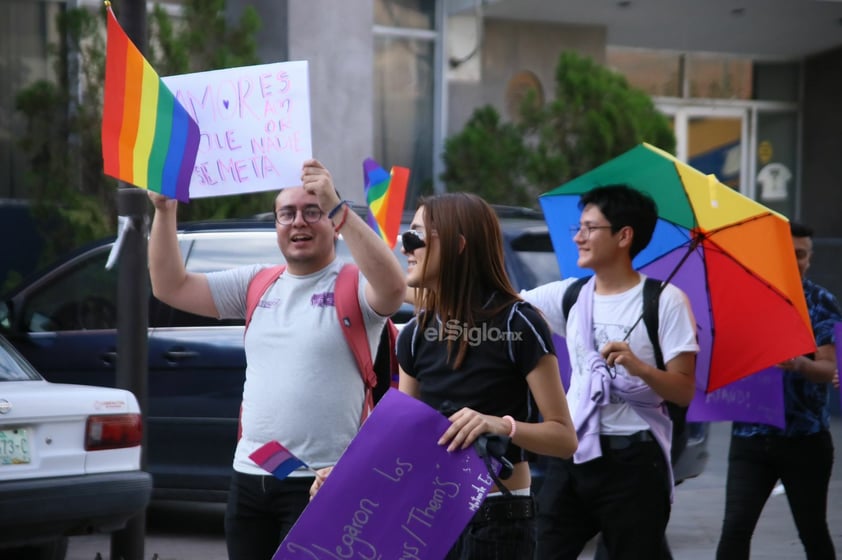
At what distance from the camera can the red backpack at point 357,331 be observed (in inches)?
163

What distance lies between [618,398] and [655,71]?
14.4 metres

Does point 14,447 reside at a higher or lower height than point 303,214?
lower

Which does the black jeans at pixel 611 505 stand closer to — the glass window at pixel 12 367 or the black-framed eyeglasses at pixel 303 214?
the black-framed eyeglasses at pixel 303 214

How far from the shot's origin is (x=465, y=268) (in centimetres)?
376

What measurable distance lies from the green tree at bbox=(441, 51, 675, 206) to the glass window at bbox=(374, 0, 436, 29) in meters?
2.01

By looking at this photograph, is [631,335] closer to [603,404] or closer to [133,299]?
[603,404]

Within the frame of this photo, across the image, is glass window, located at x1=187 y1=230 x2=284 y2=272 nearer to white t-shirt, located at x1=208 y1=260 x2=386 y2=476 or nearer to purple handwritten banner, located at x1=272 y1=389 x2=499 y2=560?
white t-shirt, located at x1=208 y1=260 x2=386 y2=476

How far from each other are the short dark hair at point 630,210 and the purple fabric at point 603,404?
0.45m

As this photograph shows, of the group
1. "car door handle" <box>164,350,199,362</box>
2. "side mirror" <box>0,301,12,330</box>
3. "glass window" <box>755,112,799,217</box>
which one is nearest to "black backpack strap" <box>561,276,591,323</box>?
"car door handle" <box>164,350,199,362</box>

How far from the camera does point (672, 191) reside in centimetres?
514

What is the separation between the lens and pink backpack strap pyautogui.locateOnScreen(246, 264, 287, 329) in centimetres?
429

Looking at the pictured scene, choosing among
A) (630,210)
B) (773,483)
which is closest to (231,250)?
(773,483)

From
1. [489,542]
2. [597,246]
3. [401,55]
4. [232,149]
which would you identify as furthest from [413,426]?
[401,55]

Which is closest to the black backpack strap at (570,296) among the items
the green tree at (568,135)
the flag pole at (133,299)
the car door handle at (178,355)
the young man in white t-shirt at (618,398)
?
the young man in white t-shirt at (618,398)
